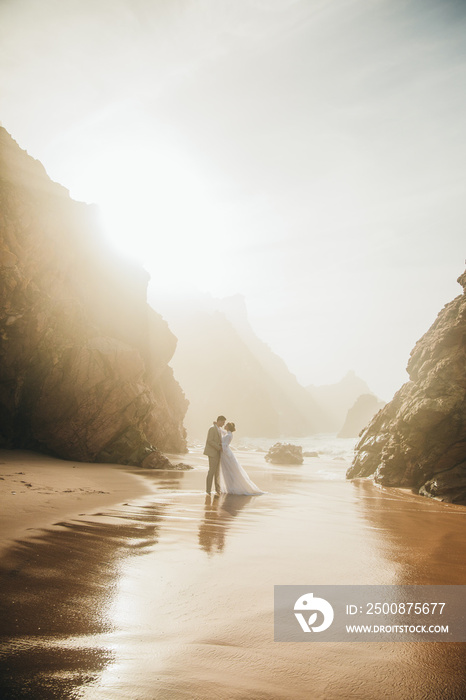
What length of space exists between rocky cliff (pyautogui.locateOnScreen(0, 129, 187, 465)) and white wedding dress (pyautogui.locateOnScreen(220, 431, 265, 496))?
20.3 ft

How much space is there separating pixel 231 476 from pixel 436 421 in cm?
684

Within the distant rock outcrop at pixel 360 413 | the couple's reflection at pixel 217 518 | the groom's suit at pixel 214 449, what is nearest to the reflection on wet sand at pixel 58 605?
the couple's reflection at pixel 217 518

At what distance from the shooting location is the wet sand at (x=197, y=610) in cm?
177

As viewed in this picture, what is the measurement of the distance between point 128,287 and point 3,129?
32.7 feet

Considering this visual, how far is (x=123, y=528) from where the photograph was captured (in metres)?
4.74

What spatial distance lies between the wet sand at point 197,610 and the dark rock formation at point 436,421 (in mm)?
6371

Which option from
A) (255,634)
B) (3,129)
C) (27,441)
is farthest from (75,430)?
(255,634)

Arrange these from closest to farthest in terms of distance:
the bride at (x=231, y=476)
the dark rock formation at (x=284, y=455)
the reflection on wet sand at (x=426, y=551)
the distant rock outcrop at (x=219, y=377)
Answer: the reflection on wet sand at (x=426, y=551) < the bride at (x=231, y=476) < the dark rock formation at (x=284, y=455) < the distant rock outcrop at (x=219, y=377)

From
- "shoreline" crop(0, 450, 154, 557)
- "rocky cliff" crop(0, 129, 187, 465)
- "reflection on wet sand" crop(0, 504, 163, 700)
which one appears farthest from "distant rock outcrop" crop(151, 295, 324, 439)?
"reflection on wet sand" crop(0, 504, 163, 700)

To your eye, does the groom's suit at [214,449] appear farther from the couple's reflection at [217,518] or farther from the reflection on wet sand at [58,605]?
the reflection on wet sand at [58,605]

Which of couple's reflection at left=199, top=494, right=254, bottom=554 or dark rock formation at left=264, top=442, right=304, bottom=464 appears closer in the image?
couple's reflection at left=199, top=494, right=254, bottom=554

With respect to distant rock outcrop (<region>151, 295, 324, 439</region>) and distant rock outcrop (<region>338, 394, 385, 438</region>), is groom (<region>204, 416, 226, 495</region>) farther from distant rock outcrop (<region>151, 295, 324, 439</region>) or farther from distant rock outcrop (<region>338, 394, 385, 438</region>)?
distant rock outcrop (<region>338, 394, 385, 438</region>)

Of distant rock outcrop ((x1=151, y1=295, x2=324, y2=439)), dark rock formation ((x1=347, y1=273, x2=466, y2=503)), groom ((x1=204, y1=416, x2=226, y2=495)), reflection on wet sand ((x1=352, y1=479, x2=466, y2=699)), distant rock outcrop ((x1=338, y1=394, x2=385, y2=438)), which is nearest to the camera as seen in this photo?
reflection on wet sand ((x1=352, y1=479, x2=466, y2=699))

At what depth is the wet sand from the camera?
5.82 feet
